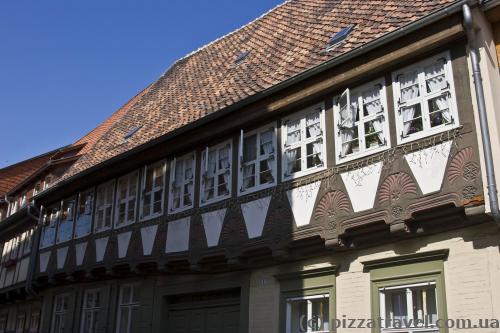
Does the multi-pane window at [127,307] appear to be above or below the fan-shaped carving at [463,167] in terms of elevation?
below

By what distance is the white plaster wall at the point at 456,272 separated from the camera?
7.95 m

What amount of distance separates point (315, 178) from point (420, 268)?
238 cm

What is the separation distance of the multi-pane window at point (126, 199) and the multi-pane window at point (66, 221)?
8.25ft

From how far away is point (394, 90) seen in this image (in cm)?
961

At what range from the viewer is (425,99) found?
9125mm

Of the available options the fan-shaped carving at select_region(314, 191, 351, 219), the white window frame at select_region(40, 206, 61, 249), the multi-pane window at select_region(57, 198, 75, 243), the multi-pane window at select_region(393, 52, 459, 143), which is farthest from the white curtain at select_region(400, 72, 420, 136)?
the white window frame at select_region(40, 206, 61, 249)

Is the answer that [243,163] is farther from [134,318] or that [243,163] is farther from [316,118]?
[134,318]

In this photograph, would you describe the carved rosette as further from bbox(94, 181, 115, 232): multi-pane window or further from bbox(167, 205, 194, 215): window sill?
bbox(94, 181, 115, 232): multi-pane window

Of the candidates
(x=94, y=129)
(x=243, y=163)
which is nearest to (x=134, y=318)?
(x=243, y=163)

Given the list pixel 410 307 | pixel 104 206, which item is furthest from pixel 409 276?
pixel 104 206

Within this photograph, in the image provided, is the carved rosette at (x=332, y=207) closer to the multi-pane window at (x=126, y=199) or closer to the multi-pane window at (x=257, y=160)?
the multi-pane window at (x=257, y=160)

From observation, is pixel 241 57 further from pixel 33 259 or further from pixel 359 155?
pixel 33 259

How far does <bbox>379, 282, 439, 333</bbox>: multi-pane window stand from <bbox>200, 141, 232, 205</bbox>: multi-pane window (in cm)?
405

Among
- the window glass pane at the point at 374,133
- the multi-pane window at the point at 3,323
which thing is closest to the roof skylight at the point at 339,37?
the window glass pane at the point at 374,133
